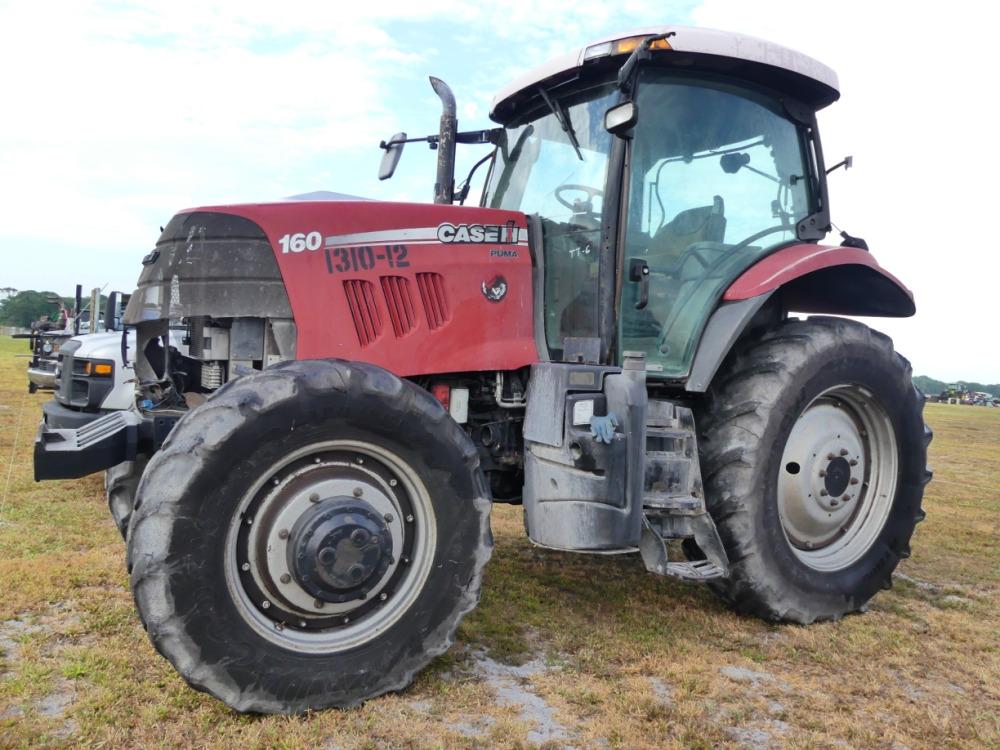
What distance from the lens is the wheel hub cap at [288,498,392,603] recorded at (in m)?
2.88

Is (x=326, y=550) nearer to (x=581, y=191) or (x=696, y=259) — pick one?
(x=581, y=191)

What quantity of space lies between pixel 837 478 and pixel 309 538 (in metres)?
2.92

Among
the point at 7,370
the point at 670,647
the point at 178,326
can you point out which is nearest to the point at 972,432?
the point at 670,647

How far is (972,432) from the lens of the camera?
64.2ft

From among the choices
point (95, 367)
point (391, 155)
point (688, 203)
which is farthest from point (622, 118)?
point (95, 367)

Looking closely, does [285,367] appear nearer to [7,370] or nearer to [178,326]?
[178,326]

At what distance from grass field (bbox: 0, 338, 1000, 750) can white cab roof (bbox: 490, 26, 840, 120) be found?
277cm

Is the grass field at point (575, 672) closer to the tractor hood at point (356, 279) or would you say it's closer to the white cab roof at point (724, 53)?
the tractor hood at point (356, 279)

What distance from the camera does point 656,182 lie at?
4.00 metres

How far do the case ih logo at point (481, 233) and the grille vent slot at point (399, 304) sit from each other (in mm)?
297

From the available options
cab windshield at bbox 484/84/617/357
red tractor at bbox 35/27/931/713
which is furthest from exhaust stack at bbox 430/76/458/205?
cab windshield at bbox 484/84/617/357

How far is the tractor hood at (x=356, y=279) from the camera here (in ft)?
11.1

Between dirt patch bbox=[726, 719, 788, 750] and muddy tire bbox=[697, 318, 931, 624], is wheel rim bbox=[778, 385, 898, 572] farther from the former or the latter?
dirt patch bbox=[726, 719, 788, 750]

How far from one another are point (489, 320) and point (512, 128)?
1.50 metres
